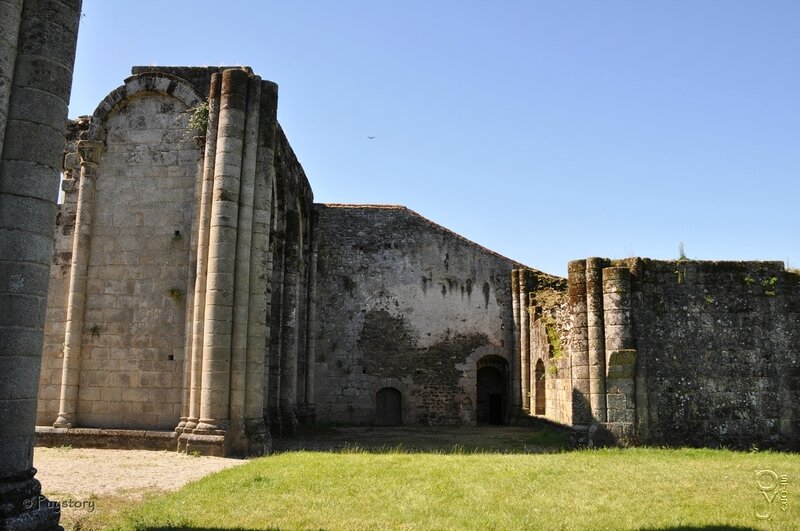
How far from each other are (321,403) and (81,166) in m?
10.2

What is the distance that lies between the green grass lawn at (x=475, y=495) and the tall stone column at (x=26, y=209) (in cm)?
131

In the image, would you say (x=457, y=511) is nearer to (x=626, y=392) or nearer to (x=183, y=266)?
(x=626, y=392)

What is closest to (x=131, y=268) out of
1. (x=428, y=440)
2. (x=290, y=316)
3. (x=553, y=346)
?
(x=290, y=316)

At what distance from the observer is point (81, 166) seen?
39.1 ft

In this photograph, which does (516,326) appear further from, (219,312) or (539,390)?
(219,312)

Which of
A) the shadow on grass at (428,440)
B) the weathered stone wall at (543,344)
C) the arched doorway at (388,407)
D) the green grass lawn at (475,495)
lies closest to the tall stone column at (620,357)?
the shadow on grass at (428,440)

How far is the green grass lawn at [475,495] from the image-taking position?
5719 mm

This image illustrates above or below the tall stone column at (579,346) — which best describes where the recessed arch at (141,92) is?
above

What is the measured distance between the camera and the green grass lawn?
572 cm

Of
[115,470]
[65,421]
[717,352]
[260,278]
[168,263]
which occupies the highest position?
[168,263]

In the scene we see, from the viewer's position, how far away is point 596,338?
11.8 metres

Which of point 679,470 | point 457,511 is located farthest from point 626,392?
point 457,511

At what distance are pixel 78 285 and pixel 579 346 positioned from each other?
8885 millimetres

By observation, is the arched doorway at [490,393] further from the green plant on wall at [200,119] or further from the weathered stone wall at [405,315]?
the green plant on wall at [200,119]
